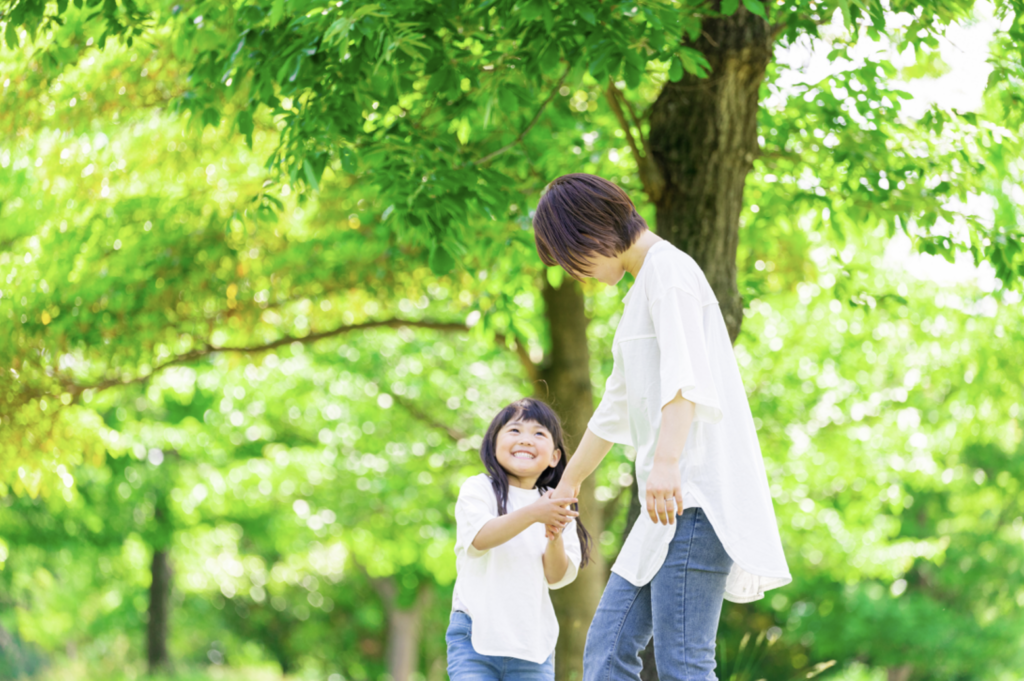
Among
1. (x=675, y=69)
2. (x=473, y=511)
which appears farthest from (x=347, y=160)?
(x=473, y=511)

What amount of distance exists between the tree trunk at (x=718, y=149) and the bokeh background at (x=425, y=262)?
2 centimetres

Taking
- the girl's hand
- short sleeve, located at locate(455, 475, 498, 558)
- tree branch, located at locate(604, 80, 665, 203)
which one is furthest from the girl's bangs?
tree branch, located at locate(604, 80, 665, 203)

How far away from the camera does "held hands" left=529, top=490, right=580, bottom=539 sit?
2.63m

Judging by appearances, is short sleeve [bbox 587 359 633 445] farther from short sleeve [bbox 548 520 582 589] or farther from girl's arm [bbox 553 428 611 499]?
short sleeve [bbox 548 520 582 589]

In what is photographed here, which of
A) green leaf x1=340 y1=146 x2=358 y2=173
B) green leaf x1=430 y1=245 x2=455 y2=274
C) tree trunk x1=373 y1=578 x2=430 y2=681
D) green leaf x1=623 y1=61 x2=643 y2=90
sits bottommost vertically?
tree trunk x1=373 y1=578 x2=430 y2=681

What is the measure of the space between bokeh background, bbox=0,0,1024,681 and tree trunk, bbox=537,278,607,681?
1.2 inches

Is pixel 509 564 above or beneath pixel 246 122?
beneath

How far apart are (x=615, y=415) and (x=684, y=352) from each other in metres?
0.40

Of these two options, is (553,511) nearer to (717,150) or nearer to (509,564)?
(509,564)

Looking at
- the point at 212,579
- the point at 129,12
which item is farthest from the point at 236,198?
the point at 212,579

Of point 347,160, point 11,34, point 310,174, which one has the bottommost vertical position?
point 310,174

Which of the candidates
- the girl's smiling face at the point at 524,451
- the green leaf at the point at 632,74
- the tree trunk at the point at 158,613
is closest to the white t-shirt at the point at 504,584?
the girl's smiling face at the point at 524,451

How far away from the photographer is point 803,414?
10602 mm

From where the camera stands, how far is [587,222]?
246cm
